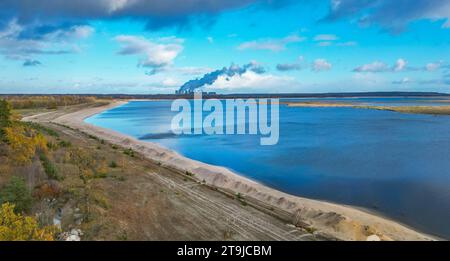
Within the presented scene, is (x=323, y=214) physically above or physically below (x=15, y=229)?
below

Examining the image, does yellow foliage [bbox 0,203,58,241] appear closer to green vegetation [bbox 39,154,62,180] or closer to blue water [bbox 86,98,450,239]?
green vegetation [bbox 39,154,62,180]

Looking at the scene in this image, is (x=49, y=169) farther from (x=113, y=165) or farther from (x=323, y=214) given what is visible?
(x=323, y=214)

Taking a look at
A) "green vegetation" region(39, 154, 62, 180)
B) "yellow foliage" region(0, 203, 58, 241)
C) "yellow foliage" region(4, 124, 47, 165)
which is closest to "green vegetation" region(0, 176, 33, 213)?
"green vegetation" region(39, 154, 62, 180)

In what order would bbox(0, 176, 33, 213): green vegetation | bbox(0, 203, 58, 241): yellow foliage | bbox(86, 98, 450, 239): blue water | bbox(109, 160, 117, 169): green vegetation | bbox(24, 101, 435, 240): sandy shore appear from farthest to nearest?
bbox(109, 160, 117, 169): green vegetation < bbox(86, 98, 450, 239): blue water < bbox(24, 101, 435, 240): sandy shore < bbox(0, 176, 33, 213): green vegetation < bbox(0, 203, 58, 241): yellow foliage

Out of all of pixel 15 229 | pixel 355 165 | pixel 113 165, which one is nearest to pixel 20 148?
pixel 113 165

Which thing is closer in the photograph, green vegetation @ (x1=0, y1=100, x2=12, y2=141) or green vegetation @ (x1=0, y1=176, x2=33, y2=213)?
green vegetation @ (x1=0, y1=176, x2=33, y2=213)

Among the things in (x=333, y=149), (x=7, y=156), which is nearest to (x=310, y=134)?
(x=333, y=149)

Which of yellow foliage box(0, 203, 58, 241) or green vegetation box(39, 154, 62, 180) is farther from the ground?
yellow foliage box(0, 203, 58, 241)

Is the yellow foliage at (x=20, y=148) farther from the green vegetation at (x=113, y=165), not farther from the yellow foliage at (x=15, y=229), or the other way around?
the yellow foliage at (x=15, y=229)

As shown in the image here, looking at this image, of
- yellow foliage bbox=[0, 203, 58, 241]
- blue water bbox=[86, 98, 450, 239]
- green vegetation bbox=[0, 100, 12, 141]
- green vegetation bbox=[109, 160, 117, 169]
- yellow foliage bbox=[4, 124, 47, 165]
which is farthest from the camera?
green vegetation bbox=[0, 100, 12, 141]

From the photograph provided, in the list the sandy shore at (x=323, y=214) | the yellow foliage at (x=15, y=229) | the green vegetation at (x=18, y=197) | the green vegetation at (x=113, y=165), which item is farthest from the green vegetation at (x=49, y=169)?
the yellow foliage at (x=15, y=229)
